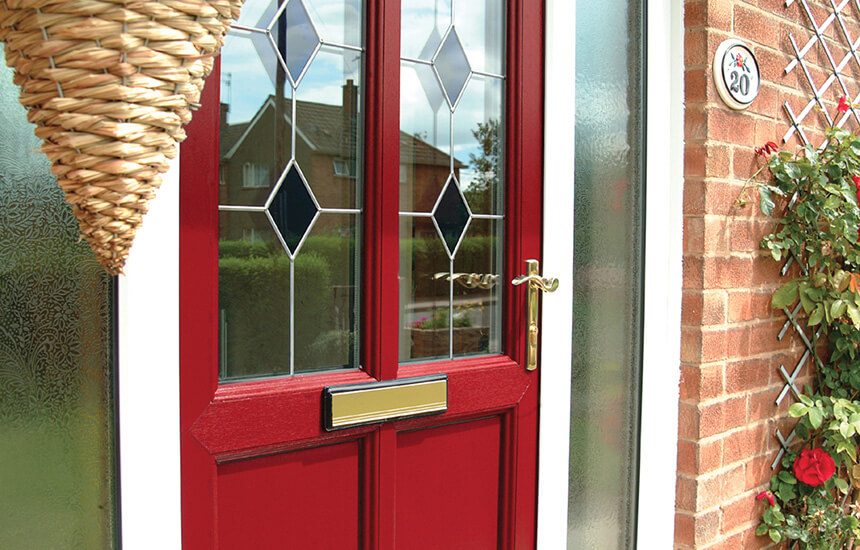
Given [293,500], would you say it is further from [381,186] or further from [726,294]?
[726,294]

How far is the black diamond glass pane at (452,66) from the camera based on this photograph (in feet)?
5.46

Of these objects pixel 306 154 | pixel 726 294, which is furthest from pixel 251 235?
pixel 726 294

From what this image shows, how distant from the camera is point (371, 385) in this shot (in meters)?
1.51

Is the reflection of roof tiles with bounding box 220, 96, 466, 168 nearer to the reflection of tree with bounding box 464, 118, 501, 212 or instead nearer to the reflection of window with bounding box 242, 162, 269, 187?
the reflection of window with bounding box 242, 162, 269, 187

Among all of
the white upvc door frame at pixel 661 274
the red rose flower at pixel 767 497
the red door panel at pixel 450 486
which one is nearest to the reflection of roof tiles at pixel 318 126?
the red door panel at pixel 450 486

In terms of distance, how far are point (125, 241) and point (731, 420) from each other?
1.91 m

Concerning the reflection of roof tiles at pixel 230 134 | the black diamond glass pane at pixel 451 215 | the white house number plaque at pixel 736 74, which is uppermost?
the white house number plaque at pixel 736 74

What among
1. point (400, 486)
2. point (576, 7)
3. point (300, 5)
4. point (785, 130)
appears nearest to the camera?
point (300, 5)

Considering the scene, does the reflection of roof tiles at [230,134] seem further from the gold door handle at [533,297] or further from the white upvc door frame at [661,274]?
the white upvc door frame at [661,274]

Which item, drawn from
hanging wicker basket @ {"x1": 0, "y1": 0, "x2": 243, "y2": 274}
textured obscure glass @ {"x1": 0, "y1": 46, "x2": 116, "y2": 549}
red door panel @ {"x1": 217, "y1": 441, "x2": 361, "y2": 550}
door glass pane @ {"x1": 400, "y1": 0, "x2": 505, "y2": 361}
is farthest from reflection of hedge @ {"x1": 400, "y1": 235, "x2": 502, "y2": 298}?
hanging wicker basket @ {"x1": 0, "y1": 0, "x2": 243, "y2": 274}

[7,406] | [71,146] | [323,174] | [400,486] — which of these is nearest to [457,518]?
[400,486]

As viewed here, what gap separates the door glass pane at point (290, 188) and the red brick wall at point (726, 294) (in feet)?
3.54

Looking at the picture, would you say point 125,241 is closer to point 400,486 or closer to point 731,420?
point 400,486

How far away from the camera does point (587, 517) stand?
199 cm
